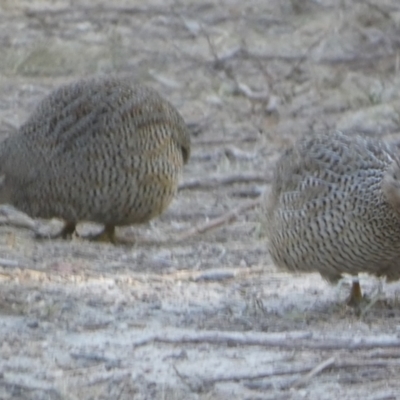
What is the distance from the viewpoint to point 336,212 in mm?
6023

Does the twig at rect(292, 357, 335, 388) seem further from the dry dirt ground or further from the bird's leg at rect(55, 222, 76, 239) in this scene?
the bird's leg at rect(55, 222, 76, 239)

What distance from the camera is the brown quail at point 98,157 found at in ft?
27.0

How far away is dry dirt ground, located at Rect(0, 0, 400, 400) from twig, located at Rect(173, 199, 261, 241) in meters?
0.02

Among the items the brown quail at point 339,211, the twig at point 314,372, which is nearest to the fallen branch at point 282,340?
the twig at point 314,372

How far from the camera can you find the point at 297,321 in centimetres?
605

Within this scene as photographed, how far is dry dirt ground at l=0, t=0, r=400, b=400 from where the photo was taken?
205 inches

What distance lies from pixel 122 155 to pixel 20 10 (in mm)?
7214

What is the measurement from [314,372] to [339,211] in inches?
42.2

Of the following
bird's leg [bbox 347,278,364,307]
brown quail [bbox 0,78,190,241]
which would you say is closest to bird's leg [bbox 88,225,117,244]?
brown quail [bbox 0,78,190,241]

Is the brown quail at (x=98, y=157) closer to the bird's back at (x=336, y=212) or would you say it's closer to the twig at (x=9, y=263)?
the twig at (x=9, y=263)

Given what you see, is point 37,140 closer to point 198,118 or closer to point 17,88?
point 198,118

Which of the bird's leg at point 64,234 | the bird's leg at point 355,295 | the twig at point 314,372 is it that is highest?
the twig at point 314,372

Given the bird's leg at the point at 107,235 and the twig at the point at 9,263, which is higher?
Answer: the twig at the point at 9,263

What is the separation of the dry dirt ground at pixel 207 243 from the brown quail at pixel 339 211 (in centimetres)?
26
